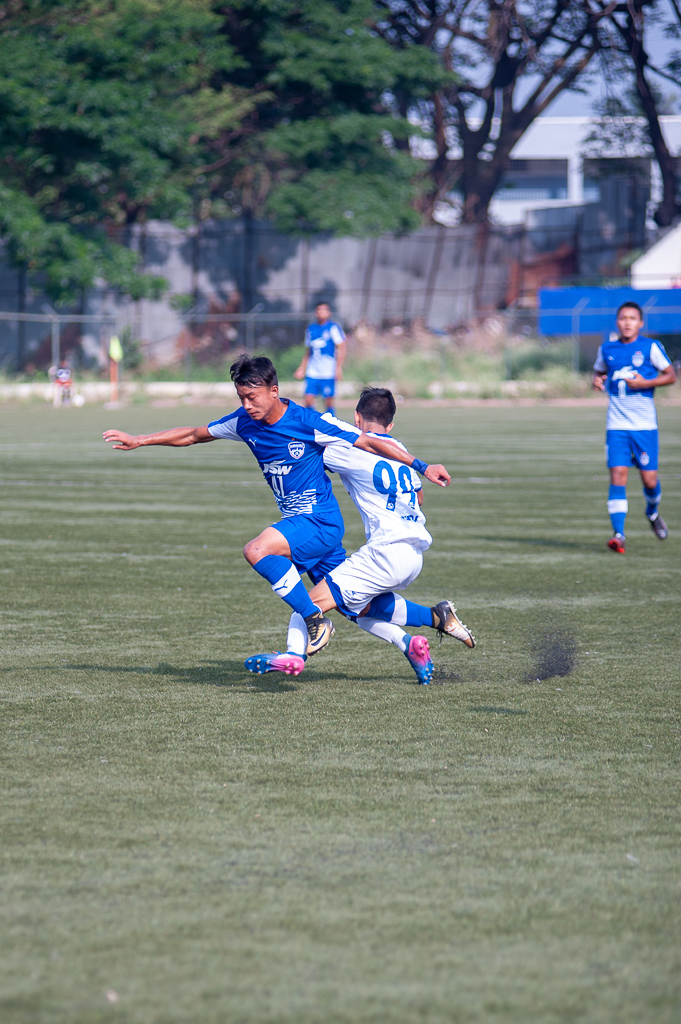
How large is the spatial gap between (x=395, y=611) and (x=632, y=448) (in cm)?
549

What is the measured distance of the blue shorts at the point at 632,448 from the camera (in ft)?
36.0

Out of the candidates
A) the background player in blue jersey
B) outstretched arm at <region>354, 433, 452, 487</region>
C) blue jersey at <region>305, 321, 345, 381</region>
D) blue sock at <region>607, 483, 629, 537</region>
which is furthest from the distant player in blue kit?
blue jersey at <region>305, 321, 345, 381</region>

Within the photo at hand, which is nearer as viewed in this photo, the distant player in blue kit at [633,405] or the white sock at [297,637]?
the white sock at [297,637]

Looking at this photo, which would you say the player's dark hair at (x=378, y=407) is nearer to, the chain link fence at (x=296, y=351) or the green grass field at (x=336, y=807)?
the green grass field at (x=336, y=807)

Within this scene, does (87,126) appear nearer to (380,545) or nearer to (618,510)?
(618,510)

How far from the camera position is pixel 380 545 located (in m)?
5.86

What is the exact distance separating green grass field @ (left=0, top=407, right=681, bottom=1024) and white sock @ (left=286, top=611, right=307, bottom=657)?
0.68ft

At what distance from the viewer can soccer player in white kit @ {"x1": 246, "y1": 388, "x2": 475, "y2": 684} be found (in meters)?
5.86

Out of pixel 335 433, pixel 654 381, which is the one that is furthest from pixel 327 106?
pixel 335 433

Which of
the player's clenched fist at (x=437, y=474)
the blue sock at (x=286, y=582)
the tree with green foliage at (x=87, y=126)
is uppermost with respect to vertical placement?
the tree with green foliage at (x=87, y=126)

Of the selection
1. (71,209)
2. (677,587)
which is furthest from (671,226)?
(677,587)

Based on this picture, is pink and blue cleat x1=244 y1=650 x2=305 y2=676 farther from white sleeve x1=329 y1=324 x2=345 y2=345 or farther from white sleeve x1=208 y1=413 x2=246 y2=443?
white sleeve x1=329 y1=324 x2=345 y2=345

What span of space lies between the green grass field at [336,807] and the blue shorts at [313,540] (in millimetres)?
556

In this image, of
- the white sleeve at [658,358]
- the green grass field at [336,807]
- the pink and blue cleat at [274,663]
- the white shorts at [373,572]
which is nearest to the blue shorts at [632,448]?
the white sleeve at [658,358]
